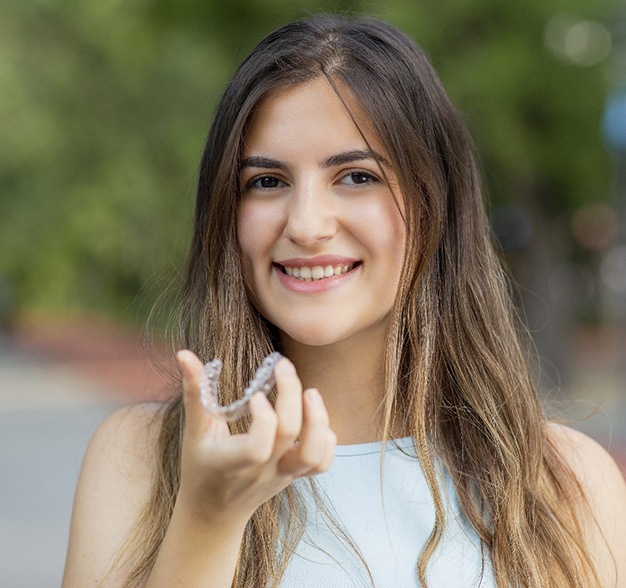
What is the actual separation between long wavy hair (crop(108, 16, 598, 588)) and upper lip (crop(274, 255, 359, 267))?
185mm

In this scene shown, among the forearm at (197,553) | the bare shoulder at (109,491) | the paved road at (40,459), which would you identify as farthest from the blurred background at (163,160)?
the forearm at (197,553)

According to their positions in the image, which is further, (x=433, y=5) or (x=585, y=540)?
(x=433, y=5)

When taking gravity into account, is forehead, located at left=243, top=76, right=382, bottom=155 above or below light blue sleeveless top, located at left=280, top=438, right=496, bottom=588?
above

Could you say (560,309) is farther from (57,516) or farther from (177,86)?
(57,516)

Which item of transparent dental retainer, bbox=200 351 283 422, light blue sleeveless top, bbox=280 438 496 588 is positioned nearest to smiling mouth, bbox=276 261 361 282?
light blue sleeveless top, bbox=280 438 496 588

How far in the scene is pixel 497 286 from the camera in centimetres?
265

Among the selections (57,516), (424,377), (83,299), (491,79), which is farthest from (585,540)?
(83,299)

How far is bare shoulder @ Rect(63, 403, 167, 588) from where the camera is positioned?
86.0 inches

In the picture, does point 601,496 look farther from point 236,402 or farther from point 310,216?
point 236,402

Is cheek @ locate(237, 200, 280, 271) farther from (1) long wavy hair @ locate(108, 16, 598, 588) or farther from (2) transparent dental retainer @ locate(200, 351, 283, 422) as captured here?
(2) transparent dental retainer @ locate(200, 351, 283, 422)

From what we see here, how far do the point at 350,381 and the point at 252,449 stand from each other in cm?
97

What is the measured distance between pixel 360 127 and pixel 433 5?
8.23 meters

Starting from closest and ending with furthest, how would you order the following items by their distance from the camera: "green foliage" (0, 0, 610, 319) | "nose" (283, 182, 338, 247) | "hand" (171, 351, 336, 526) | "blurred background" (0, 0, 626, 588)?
"hand" (171, 351, 336, 526)
"nose" (283, 182, 338, 247)
"blurred background" (0, 0, 626, 588)
"green foliage" (0, 0, 610, 319)

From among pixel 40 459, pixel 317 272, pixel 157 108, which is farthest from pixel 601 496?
pixel 157 108
